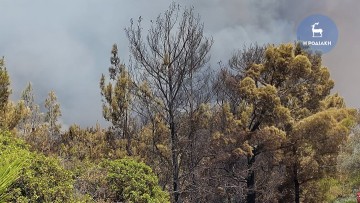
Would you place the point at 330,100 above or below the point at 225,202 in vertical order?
above

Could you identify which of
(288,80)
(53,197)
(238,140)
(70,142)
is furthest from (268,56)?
(53,197)

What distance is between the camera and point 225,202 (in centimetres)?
2428

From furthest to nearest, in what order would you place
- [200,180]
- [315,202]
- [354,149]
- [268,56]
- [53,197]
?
1. [315,202]
2. [268,56]
3. [354,149]
4. [200,180]
5. [53,197]

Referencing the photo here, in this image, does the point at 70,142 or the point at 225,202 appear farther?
the point at 70,142

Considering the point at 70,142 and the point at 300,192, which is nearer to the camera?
the point at 300,192

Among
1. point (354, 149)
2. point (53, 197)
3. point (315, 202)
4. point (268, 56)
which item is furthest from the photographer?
point (315, 202)

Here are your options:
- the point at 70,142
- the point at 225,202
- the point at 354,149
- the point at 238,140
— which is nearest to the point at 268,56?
the point at 238,140

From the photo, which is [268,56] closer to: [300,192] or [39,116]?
[300,192]

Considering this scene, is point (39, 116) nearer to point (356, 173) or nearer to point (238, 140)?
point (238, 140)

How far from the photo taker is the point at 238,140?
75.5 feet

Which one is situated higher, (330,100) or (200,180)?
(330,100)

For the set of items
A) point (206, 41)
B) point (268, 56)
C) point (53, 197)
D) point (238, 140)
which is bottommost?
point (53, 197)

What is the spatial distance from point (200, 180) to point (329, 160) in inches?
386

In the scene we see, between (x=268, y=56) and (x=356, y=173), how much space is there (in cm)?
745
